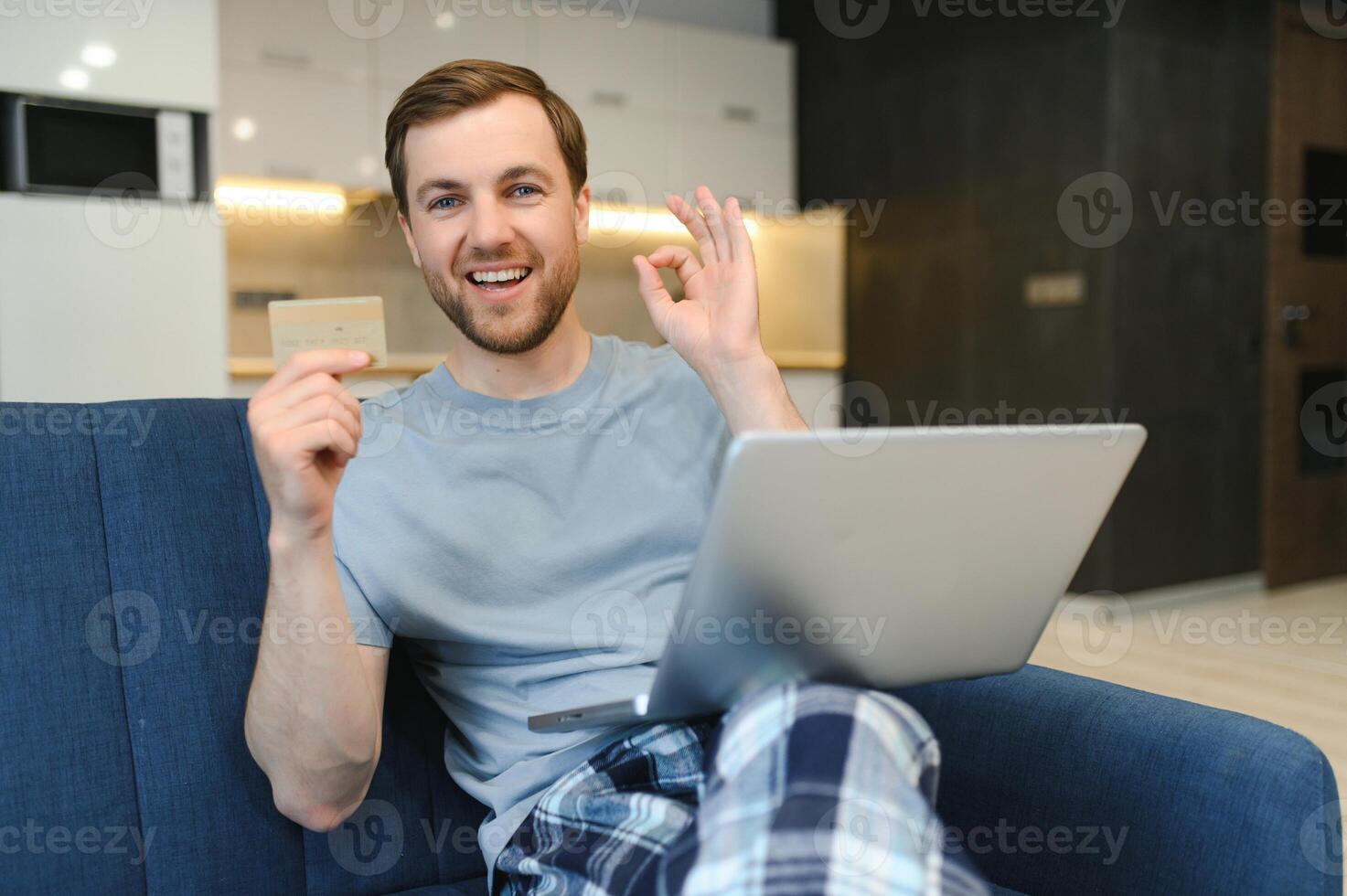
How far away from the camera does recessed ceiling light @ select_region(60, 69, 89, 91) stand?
3223 millimetres

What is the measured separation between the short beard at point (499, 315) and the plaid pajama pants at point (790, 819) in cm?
51

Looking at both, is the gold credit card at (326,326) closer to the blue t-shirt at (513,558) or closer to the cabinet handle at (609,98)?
the blue t-shirt at (513,558)

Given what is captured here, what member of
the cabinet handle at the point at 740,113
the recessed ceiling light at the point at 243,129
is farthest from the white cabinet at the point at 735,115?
the recessed ceiling light at the point at 243,129

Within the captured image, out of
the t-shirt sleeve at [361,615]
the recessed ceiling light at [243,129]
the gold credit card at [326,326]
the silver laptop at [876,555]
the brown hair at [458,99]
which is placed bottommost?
the t-shirt sleeve at [361,615]

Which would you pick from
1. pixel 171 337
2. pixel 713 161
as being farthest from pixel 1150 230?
pixel 171 337

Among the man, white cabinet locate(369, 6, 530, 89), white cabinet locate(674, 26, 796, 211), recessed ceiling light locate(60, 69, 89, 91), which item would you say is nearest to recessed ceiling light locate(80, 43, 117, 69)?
recessed ceiling light locate(60, 69, 89, 91)

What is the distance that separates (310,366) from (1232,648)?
355 cm

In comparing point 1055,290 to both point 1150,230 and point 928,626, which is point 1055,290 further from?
point 928,626

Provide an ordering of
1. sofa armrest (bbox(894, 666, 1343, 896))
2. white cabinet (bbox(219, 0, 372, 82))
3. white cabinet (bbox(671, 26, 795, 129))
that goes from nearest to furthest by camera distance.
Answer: sofa armrest (bbox(894, 666, 1343, 896)) < white cabinet (bbox(219, 0, 372, 82)) < white cabinet (bbox(671, 26, 795, 129))

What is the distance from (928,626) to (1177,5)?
396 centimetres

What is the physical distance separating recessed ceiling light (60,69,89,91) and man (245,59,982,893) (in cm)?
231

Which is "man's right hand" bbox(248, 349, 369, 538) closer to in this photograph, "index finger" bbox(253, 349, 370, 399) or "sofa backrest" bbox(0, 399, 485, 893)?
"index finger" bbox(253, 349, 370, 399)

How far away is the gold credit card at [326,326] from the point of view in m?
1.02

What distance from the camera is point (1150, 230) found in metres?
4.21
